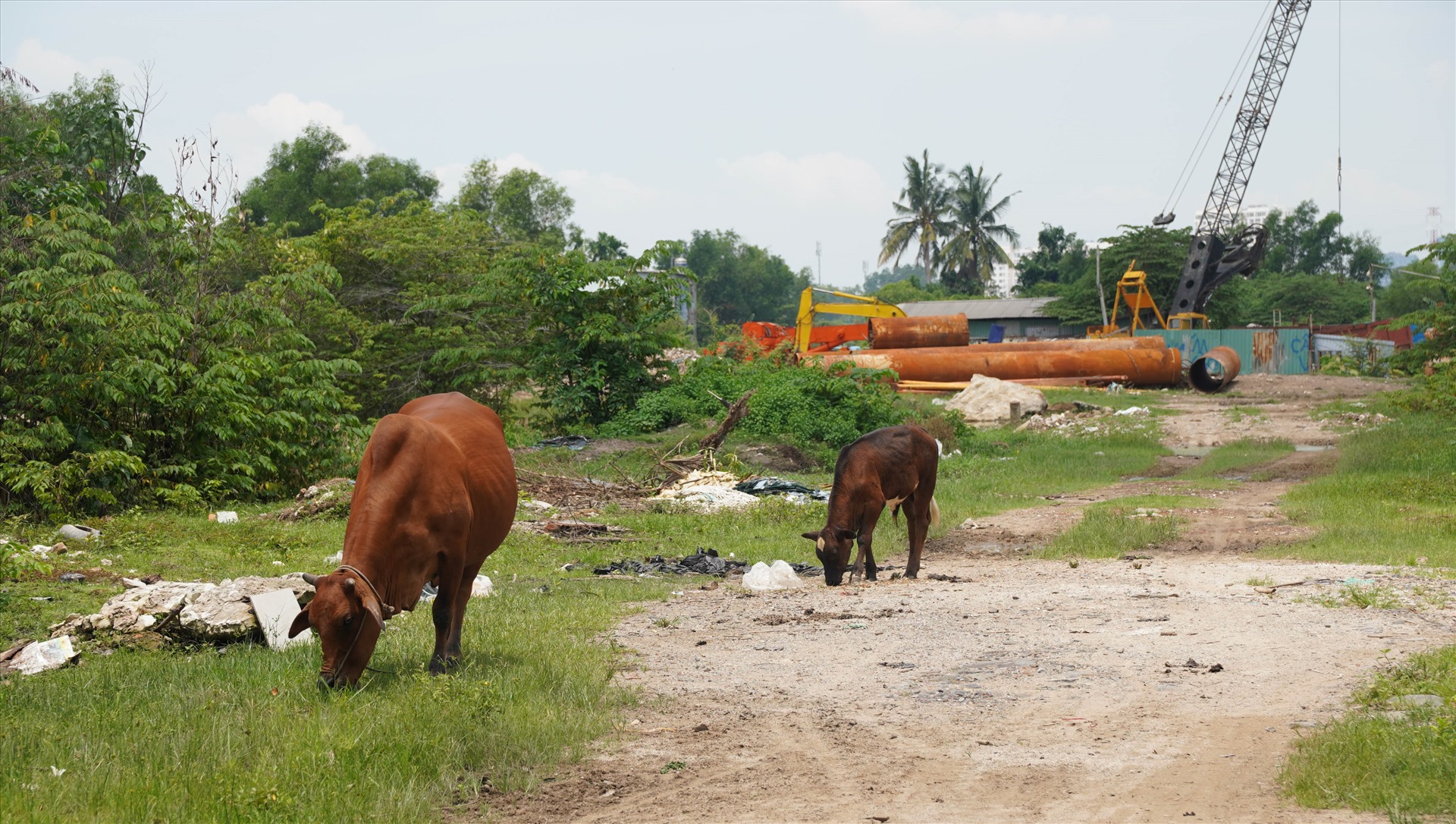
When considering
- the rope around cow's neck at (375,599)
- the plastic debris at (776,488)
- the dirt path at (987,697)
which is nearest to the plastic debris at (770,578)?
the dirt path at (987,697)

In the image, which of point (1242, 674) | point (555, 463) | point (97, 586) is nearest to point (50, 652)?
point (97, 586)

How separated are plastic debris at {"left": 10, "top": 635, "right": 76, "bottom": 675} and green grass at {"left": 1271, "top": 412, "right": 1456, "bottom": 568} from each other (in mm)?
11418

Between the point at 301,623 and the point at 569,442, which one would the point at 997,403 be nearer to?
the point at 569,442

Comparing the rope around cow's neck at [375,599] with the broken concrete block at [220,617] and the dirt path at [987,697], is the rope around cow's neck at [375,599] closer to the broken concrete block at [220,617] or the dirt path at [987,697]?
the dirt path at [987,697]

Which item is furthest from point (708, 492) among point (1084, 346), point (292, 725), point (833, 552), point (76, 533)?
point (1084, 346)

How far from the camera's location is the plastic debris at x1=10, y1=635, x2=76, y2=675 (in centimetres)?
754

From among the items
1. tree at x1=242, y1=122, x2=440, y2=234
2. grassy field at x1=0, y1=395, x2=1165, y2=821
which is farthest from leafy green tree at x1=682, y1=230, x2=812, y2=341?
grassy field at x1=0, y1=395, x2=1165, y2=821

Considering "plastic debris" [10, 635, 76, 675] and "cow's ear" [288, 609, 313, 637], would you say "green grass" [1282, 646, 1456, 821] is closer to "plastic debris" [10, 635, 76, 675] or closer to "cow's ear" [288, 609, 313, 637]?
"cow's ear" [288, 609, 313, 637]

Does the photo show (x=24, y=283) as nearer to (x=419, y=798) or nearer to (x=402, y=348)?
(x=419, y=798)

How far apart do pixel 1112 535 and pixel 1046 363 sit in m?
25.8

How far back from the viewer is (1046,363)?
39062 mm

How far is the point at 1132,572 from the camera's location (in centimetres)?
1178

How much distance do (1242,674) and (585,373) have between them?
2097 centimetres

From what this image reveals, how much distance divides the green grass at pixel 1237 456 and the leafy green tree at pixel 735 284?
2970 inches
